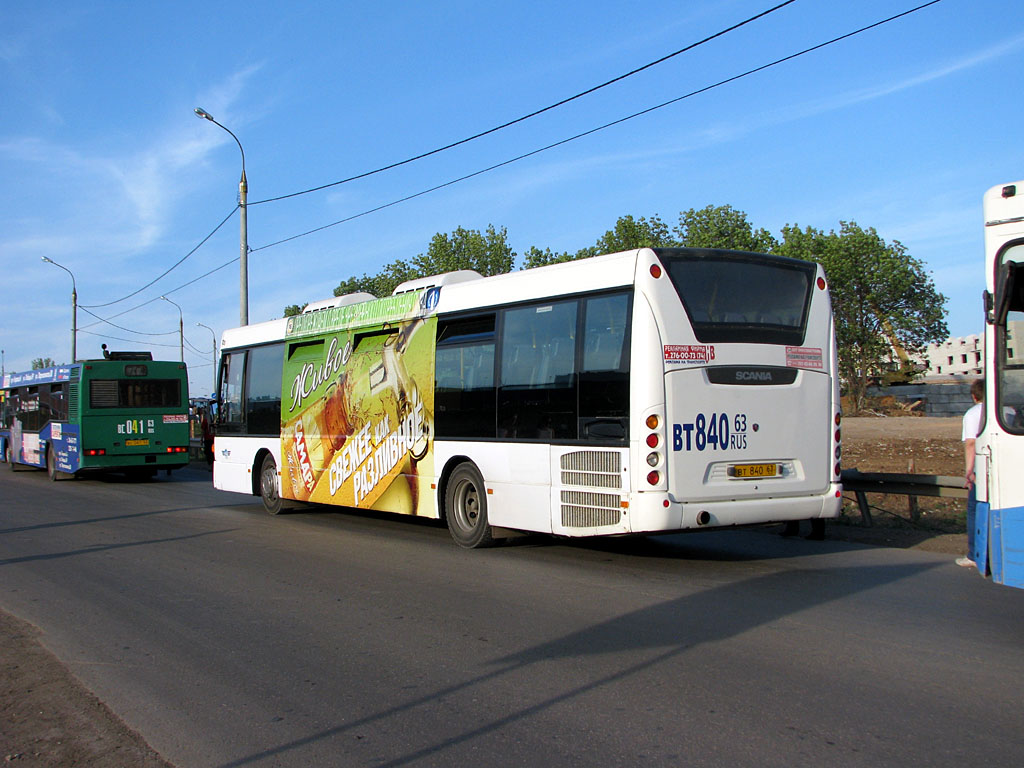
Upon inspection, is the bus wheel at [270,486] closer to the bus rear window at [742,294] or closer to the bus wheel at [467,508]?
the bus wheel at [467,508]

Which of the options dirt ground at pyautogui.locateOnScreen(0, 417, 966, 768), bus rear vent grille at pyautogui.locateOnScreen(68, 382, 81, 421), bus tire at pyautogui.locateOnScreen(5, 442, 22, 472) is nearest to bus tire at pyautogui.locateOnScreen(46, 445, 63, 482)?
bus rear vent grille at pyautogui.locateOnScreen(68, 382, 81, 421)

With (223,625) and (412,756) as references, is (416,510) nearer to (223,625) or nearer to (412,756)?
(223,625)

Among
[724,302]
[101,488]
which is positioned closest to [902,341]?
[101,488]

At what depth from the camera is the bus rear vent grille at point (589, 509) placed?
28.8 feet

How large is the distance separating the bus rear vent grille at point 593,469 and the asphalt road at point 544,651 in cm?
92

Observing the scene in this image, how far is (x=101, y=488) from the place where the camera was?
22328mm

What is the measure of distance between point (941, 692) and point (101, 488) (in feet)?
69.9

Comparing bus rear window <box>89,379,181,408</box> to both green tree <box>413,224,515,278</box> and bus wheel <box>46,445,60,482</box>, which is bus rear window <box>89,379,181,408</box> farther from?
green tree <box>413,224,515,278</box>

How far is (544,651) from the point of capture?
6105 mm

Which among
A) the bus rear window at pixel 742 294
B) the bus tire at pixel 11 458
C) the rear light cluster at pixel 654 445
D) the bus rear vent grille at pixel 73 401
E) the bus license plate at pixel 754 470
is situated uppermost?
the bus rear window at pixel 742 294

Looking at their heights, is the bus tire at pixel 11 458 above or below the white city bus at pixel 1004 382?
below

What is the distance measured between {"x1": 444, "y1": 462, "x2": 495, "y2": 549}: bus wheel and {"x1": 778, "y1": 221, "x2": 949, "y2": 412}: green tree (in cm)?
4851

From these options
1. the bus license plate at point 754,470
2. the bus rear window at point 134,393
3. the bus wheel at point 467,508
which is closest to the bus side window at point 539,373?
the bus wheel at point 467,508

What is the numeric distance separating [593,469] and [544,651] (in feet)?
10.2
